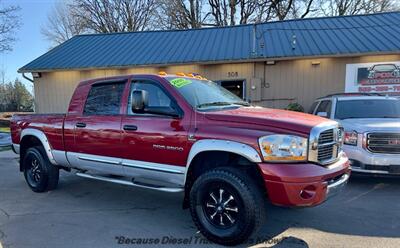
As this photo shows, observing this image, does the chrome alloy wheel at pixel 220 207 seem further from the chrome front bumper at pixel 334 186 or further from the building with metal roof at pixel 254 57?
the building with metal roof at pixel 254 57

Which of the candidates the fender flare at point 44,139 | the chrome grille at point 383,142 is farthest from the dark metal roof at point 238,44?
the fender flare at point 44,139

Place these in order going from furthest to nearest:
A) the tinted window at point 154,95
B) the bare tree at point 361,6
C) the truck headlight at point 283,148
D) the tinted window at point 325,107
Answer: the bare tree at point 361,6 < the tinted window at point 325,107 < the tinted window at point 154,95 < the truck headlight at point 283,148

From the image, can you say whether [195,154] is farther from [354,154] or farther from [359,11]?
[359,11]

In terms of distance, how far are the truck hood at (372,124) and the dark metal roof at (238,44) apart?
596 centimetres

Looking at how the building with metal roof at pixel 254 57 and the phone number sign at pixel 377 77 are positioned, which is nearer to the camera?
the phone number sign at pixel 377 77

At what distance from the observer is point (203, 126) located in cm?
375

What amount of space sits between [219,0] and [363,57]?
77.6 feet

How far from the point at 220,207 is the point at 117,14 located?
3385cm

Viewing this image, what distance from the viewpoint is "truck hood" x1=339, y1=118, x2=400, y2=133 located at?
5.70 metres

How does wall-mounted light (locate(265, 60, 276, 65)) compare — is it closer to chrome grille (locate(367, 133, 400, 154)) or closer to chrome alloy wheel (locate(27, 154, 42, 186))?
chrome grille (locate(367, 133, 400, 154))

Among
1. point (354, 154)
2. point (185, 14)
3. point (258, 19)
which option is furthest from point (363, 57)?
point (185, 14)

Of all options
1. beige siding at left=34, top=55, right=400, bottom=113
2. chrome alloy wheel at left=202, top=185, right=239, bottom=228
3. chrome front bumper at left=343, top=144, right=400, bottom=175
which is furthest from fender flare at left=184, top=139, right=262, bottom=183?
beige siding at left=34, top=55, right=400, bottom=113

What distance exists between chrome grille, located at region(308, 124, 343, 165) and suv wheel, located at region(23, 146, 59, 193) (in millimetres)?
4550

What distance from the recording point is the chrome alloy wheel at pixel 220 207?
3.61 m
